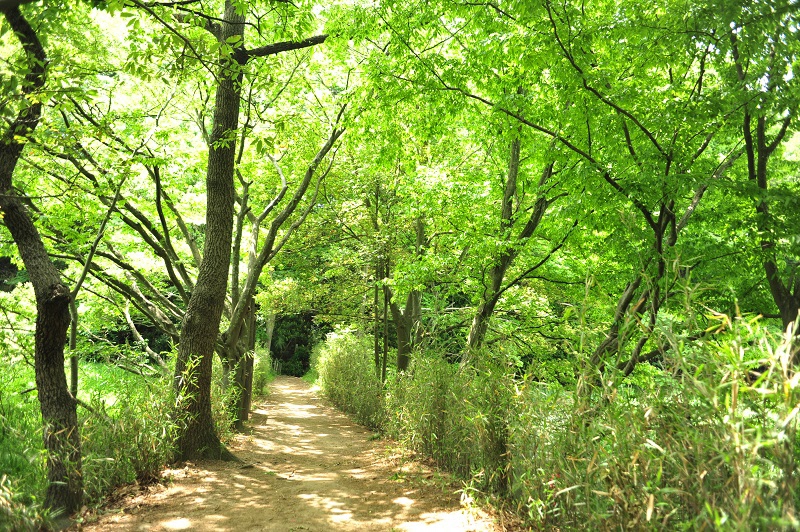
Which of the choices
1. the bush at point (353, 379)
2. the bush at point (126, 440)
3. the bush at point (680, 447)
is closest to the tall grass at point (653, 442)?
the bush at point (680, 447)

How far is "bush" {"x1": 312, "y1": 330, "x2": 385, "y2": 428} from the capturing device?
36.1ft

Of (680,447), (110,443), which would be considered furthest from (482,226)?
(680,447)

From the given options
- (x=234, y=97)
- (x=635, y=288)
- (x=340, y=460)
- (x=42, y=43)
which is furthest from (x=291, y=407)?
(x=42, y=43)

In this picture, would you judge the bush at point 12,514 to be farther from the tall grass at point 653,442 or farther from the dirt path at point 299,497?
the tall grass at point 653,442

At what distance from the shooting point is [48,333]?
155 inches

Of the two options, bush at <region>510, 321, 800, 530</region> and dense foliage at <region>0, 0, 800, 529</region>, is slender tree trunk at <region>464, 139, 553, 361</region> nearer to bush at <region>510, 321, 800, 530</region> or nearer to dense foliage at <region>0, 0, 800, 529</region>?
dense foliage at <region>0, 0, 800, 529</region>

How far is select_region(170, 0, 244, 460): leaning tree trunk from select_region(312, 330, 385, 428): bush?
429cm

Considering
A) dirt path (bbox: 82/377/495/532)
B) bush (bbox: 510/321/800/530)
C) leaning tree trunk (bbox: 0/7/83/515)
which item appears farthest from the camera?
dirt path (bbox: 82/377/495/532)

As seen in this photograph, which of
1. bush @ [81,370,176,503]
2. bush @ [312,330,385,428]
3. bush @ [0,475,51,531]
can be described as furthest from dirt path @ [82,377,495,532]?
bush @ [312,330,385,428]

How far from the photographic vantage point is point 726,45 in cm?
423

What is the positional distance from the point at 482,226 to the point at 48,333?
6538 mm

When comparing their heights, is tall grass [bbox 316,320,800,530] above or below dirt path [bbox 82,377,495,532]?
above

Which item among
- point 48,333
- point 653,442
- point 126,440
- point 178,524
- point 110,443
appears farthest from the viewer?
point 126,440

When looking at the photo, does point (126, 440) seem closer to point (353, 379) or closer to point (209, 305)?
point (209, 305)
